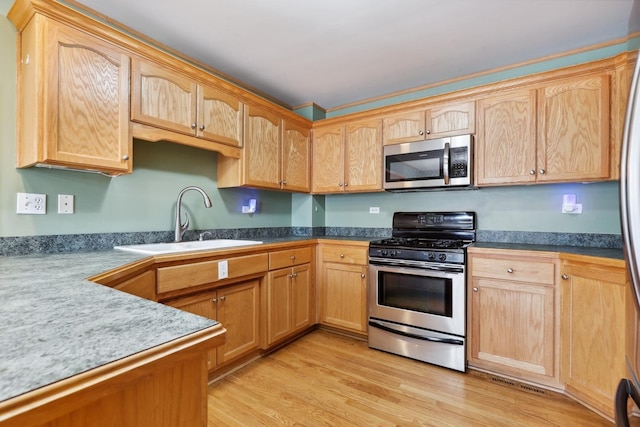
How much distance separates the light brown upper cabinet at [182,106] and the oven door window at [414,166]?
4.40 ft

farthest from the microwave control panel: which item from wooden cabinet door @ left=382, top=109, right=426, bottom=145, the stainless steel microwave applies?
wooden cabinet door @ left=382, top=109, right=426, bottom=145

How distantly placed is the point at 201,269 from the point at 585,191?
2.76 meters

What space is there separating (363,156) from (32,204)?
7.93ft

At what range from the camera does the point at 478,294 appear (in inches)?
85.1

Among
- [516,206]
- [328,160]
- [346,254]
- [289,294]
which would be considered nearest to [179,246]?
[289,294]

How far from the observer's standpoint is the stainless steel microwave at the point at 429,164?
242cm

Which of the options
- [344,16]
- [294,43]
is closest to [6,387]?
[344,16]

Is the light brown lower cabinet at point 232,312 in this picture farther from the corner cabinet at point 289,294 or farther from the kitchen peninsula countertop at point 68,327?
the kitchen peninsula countertop at point 68,327

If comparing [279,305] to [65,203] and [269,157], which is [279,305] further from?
[65,203]

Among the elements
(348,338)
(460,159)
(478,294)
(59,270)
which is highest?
(460,159)

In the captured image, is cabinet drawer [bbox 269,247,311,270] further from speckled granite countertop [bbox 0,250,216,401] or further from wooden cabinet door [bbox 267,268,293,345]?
speckled granite countertop [bbox 0,250,216,401]

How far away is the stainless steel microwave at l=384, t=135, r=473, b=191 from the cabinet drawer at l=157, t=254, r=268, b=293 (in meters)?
1.38

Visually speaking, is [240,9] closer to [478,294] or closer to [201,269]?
[201,269]

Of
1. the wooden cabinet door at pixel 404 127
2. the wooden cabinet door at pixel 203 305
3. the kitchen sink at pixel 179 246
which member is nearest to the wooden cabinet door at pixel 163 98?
the kitchen sink at pixel 179 246
